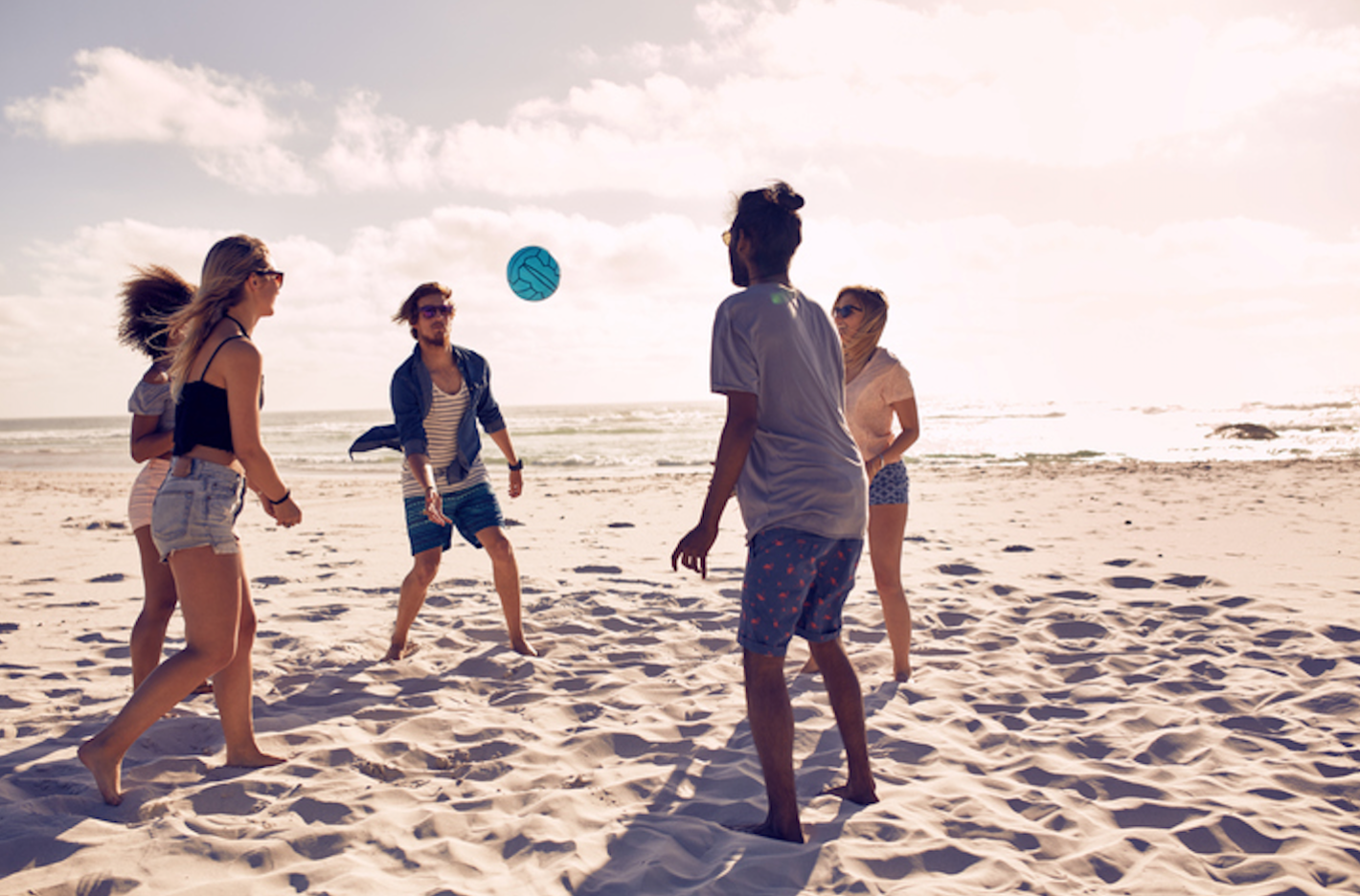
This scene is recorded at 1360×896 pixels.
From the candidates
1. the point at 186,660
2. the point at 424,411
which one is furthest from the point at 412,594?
the point at 186,660

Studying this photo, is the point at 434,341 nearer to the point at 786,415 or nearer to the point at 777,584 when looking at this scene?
the point at 786,415

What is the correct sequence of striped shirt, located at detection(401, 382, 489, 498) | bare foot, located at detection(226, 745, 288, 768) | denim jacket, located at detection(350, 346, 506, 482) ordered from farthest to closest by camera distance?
striped shirt, located at detection(401, 382, 489, 498), denim jacket, located at detection(350, 346, 506, 482), bare foot, located at detection(226, 745, 288, 768)

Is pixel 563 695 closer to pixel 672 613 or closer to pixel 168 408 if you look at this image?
pixel 672 613

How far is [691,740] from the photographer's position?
129 inches

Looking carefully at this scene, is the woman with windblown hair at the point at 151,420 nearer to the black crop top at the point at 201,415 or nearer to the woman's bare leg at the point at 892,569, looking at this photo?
the black crop top at the point at 201,415

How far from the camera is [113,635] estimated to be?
188 inches

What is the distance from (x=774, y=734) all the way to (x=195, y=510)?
202cm

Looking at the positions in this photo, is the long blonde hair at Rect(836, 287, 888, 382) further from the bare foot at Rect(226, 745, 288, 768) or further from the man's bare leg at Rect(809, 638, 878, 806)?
the bare foot at Rect(226, 745, 288, 768)

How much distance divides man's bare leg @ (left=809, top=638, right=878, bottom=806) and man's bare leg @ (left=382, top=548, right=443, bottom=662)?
2.52 meters

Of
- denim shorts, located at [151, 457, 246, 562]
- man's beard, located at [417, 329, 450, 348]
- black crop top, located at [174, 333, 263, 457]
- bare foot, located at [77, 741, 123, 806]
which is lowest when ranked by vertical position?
bare foot, located at [77, 741, 123, 806]

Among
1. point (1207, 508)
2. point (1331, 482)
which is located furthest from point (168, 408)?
point (1331, 482)

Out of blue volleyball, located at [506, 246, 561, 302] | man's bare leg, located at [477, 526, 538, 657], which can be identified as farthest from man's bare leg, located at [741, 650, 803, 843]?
blue volleyball, located at [506, 246, 561, 302]

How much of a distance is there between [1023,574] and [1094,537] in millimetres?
2144

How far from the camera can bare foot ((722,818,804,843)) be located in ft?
7.91
